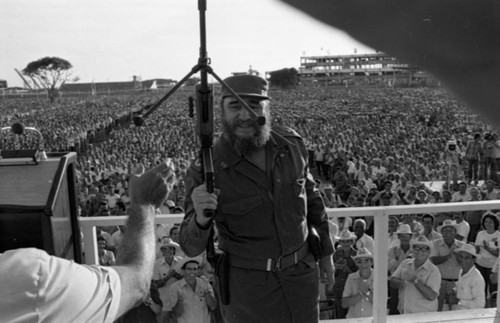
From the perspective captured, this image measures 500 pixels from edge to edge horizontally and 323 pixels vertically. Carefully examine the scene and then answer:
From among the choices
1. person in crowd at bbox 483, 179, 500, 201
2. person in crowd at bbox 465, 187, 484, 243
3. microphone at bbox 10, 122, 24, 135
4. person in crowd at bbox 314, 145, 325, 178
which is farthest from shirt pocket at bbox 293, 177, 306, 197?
person in crowd at bbox 314, 145, 325, 178

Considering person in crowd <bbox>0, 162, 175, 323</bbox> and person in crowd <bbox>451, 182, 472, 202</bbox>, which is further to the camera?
person in crowd <bbox>451, 182, 472, 202</bbox>

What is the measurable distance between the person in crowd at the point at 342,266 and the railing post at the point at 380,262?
100 centimetres

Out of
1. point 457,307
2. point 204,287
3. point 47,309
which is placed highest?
point 47,309

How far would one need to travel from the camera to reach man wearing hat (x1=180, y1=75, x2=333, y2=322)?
5.10 ft

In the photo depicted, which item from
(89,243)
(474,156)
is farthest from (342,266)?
(474,156)

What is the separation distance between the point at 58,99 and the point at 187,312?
6249cm

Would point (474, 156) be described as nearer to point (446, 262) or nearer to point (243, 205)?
point (446, 262)

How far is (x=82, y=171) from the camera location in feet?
40.5

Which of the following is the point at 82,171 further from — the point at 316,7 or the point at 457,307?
the point at 316,7

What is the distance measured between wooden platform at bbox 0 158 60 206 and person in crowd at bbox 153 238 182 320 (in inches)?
69.0

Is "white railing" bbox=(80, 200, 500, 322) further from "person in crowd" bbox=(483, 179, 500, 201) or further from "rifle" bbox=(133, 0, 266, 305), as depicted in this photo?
"person in crowd" bbox=(483, 179, 500, 201)

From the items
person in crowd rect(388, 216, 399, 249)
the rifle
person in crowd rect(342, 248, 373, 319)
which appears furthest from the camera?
person in crowd rect(388, 216, 399, 249)

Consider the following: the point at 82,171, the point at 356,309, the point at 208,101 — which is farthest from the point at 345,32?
the point at 82,171

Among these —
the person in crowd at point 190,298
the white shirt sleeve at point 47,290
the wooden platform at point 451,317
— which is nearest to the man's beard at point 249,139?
the white shirt sleeve at point 47,290
